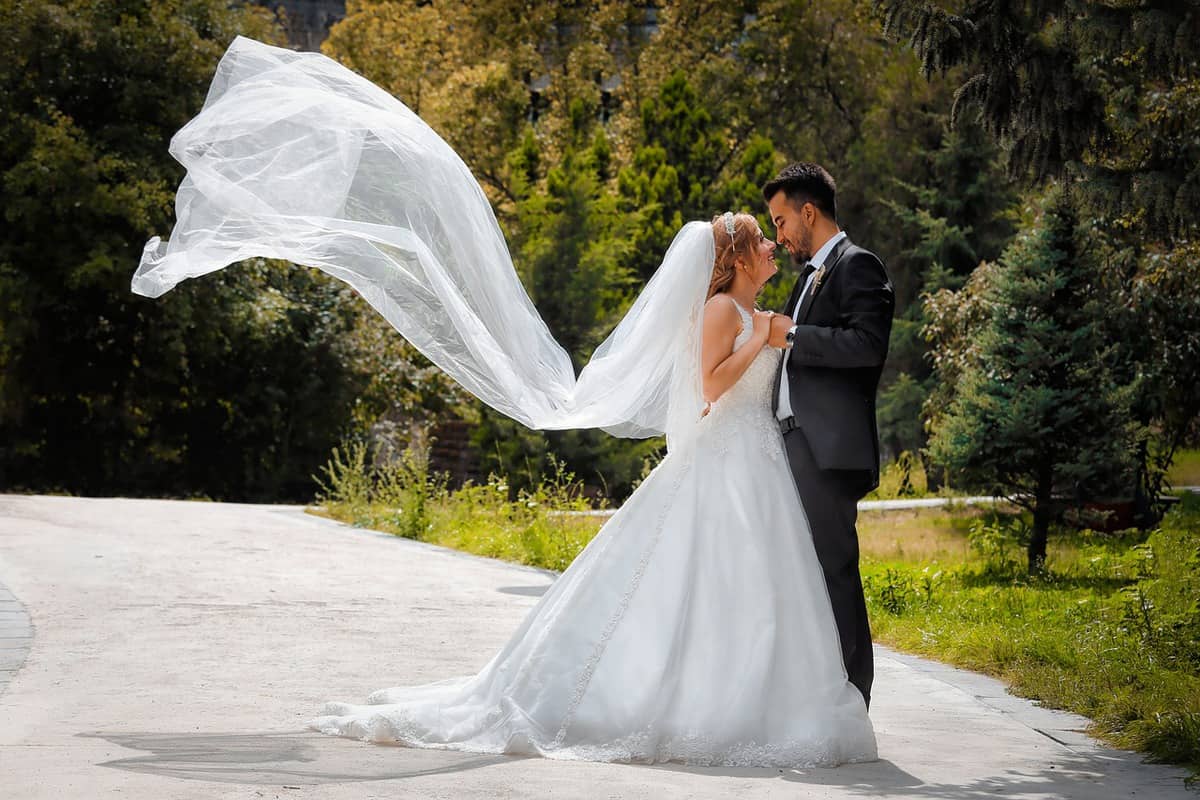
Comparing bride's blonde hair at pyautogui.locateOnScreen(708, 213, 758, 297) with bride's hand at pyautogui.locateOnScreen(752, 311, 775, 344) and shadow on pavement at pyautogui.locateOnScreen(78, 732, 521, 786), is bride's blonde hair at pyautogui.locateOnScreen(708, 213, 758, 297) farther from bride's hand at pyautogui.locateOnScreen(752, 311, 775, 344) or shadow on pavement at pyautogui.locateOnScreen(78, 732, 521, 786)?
shadow on pavement at pyautogui.locateOnScreen(78, 732, 521, 786)

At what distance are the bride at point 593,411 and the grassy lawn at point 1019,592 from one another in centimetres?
163

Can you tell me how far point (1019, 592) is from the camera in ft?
36.6

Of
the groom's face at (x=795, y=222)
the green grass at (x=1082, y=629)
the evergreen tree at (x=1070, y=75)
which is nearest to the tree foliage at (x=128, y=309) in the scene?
the green grass at (x=1082, y=629)

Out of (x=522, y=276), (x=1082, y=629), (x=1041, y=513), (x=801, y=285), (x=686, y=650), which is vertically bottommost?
(x=1082, y=629)

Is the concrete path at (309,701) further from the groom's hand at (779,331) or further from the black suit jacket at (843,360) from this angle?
the groom's hand at (779,331)

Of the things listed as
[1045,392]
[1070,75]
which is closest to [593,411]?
[1070,75]

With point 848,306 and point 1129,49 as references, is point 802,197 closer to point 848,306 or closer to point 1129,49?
point 848,306

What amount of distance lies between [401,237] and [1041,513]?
27.9 ft

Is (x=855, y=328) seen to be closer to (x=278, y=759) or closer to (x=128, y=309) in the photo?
(x=278, y=759)

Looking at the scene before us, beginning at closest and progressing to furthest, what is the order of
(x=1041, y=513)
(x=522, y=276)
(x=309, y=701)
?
(x=309, y=701) < (x=1041, y=513) < (x=522, y=276)

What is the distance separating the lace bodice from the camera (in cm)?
611

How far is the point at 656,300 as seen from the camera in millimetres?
6293

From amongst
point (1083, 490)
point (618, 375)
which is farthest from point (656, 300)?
point (1083, 490)

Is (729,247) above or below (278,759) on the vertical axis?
above
